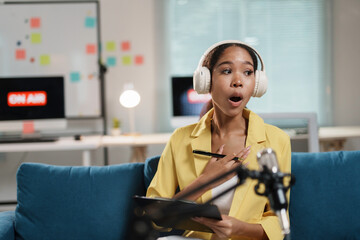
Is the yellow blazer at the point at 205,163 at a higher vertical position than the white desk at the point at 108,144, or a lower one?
higher

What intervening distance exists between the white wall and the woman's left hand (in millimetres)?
3071

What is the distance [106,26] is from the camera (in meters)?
4.16

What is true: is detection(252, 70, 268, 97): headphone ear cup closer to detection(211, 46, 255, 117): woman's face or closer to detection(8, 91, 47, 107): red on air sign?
detection(211, 46, 255, 117): woman's face

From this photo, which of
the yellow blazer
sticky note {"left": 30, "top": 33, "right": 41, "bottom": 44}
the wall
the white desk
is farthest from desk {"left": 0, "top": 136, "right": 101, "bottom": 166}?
the wall

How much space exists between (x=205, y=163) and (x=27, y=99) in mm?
2647

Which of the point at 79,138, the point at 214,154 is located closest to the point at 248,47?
the point at 214,154

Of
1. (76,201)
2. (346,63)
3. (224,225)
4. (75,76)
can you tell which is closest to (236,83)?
(224,225)

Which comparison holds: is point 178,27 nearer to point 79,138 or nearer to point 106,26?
point 106,26

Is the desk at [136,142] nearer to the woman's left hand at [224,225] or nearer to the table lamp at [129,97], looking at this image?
the table lamp at [129,97]

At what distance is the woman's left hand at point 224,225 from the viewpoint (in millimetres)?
1180

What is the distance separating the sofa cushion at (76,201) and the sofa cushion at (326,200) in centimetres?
63

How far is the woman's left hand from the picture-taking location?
1180 millimetres

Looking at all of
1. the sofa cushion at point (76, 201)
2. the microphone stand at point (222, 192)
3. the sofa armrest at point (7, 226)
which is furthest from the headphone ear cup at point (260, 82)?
the sofa armrest at point (7, 226)

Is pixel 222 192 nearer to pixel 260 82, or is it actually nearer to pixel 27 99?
pixel 260 82
